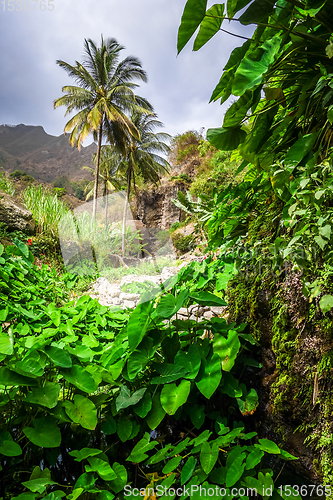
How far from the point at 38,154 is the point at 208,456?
33.0 ft

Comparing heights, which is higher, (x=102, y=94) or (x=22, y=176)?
(x=102, y=94)

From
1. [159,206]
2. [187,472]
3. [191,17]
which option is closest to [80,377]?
[187,472]

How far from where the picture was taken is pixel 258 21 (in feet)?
1.42

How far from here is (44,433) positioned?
0.53 m

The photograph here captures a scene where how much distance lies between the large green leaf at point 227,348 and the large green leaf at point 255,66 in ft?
1.94

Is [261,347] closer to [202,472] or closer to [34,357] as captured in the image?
[202,472]

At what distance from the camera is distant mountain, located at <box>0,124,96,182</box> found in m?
7.14

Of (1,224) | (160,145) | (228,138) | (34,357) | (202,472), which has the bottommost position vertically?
(202,472)

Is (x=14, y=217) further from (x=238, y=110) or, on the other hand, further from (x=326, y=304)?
(x=326, y=304)

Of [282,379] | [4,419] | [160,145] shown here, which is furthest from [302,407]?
[160,145]

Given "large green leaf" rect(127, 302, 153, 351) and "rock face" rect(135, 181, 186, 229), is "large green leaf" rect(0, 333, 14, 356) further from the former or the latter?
"rock face" rect(135, 181, 186, 229)

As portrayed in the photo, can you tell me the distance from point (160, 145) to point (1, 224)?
25.9 feet

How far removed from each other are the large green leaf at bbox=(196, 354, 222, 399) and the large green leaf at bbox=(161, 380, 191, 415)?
0.11ft

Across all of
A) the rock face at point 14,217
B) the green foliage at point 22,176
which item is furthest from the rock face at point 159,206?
the rock face at point 14,217
